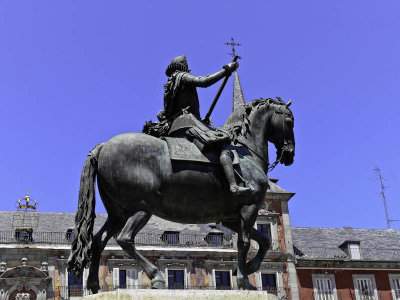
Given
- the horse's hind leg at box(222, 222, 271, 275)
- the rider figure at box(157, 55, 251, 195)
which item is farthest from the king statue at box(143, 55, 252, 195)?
the horse's hind leg at box(222, 222, 271, 275)

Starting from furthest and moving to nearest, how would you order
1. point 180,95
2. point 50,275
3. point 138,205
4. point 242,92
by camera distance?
point 242,92 → point 50,275 → point 180,95 → point 138,205

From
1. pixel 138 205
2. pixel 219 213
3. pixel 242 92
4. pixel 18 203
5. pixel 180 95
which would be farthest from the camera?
pixel 242 92

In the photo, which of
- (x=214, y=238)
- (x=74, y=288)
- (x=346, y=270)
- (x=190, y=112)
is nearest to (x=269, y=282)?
(x=214, y=238)

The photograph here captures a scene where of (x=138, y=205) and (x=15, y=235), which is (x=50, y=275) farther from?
(x=138, y=205)

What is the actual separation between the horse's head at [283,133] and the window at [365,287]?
31.1 m

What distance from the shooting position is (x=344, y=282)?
37344 mm

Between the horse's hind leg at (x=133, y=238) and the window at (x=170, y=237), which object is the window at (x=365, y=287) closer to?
the window at (x=170, y=237)

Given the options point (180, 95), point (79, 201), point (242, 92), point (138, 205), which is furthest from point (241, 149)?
point (242, 92)

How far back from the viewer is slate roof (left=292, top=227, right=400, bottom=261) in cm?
3897

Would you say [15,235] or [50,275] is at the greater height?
[15,235]

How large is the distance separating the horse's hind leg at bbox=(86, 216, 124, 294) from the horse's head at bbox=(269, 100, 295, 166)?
2325mm

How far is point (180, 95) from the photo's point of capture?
8.05 meters

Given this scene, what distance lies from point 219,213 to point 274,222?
31.5m

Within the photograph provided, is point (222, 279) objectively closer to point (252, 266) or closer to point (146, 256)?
point (146, 256)
